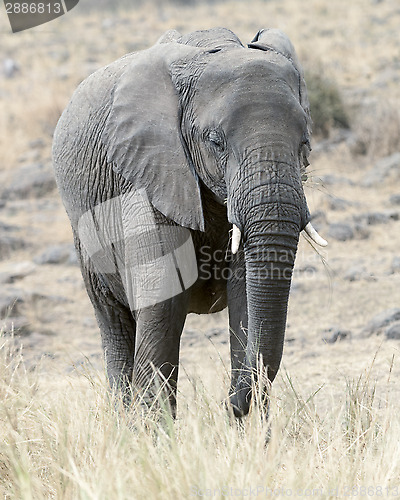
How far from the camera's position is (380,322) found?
21.9 feet

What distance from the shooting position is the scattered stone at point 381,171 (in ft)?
36.2

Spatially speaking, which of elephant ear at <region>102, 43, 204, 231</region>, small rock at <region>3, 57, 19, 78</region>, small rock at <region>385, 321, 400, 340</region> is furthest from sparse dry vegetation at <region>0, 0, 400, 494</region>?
elephant ear at <region>102, 43, 204, 231</region>

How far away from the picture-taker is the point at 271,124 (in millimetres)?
3473

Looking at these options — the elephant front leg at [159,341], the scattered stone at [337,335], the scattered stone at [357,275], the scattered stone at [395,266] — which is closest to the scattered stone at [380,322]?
the scattered stone at [337,335]

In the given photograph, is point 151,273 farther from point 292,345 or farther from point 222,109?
point 292,345

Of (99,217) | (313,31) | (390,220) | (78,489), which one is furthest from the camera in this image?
(313,31)

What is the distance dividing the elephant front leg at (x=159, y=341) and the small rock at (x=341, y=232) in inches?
211

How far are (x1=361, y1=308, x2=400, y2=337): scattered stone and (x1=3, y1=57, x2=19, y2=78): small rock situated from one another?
13.4 metres

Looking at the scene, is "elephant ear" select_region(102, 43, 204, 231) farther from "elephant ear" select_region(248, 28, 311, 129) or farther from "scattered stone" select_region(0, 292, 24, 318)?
"scattered stone" select_region(0, 292, 24, 318)

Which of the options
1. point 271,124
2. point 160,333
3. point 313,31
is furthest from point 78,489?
point 313,31

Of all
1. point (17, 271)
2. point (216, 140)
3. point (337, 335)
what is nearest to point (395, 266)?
point (337, 335)

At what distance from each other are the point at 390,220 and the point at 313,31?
1285cm

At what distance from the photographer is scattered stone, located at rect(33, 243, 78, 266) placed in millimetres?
9430

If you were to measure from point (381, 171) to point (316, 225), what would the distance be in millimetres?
2265
